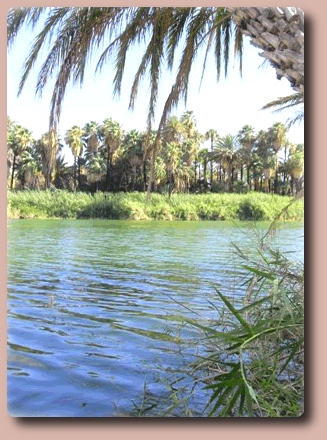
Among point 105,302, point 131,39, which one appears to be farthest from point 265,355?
point 131,39

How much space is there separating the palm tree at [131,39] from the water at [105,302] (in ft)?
1.54

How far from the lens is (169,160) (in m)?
4.02

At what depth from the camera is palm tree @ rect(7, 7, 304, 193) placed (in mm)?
3863

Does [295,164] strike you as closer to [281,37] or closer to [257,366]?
[281,37]

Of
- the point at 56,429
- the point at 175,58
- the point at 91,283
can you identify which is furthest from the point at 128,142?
the point at 56,429

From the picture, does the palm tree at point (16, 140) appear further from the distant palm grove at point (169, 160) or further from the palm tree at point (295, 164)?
the palm tree at point (295, 164)

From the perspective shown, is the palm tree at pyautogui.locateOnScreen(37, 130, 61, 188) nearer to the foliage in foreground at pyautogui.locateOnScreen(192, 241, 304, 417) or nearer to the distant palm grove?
the distant palm grove

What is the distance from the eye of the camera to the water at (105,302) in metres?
3.51

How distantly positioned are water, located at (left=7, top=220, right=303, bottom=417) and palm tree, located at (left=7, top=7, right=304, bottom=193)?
471mm

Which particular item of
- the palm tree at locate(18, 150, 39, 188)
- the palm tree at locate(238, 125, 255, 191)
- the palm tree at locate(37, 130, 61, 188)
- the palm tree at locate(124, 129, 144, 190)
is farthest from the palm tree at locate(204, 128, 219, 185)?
the palm tree at locate(18, 150, 39, 188)

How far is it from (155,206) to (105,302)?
2.03 ft

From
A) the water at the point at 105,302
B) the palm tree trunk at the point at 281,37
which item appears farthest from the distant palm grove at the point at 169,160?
the palm tree trunk at the point at 281,37

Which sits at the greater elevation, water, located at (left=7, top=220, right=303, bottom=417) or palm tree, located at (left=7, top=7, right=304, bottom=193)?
palm tree, located at (left=7, top=7, right=304, bottom=193)

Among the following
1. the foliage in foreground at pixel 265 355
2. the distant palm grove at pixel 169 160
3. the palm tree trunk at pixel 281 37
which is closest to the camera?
the foliage in foreground at pixel 265 355
